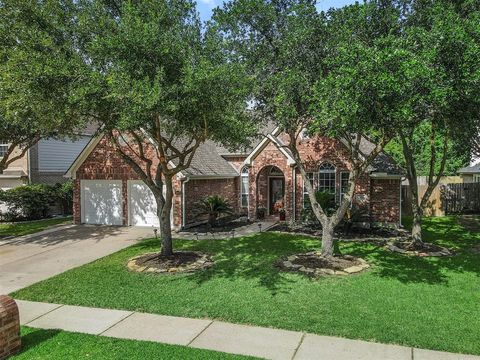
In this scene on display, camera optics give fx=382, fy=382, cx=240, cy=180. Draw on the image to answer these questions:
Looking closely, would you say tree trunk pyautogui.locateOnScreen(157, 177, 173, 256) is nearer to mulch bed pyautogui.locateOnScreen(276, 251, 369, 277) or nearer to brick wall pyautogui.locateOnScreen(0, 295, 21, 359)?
mulch bed pyautogui.locateOnScreen(276, 251, 369, 277)

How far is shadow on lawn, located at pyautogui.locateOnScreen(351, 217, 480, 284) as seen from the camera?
10.7 m

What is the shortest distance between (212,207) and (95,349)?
12211 millimetres

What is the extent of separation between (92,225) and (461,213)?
22338 mm

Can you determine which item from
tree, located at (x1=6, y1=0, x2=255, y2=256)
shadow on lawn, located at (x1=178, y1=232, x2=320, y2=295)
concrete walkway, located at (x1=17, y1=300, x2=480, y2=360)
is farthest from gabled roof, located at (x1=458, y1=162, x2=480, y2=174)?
concrete walkway, located at (x1=17, y1=300, x2=480, y2=360)

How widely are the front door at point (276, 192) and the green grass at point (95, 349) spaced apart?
15.8 meters

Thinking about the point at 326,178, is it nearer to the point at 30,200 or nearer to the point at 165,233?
the point at 165,233

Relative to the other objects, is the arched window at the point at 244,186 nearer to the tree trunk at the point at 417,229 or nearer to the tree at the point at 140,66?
the tree trunk at the point at 417,229

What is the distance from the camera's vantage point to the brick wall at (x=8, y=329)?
6.26 m

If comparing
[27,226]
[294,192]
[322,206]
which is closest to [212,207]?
[294,192]

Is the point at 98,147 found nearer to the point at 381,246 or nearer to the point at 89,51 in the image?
the point at 89,51

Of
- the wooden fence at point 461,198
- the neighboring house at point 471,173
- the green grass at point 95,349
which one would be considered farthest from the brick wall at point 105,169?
the neighboring house at point 471,173

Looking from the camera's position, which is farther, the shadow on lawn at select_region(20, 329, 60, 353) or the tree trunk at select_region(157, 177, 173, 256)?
the tree trunk at select_region(157, 177, 173, 256)

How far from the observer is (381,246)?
576 inches

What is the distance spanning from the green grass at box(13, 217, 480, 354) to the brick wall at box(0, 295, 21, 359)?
2.35m
